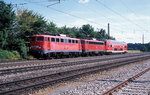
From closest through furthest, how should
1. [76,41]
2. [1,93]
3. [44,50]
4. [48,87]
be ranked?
[1,93] → [48,87] → [44,50] → [76,41]

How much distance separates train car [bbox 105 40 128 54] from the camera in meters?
62.1

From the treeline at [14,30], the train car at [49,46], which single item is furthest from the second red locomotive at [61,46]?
the treeline at [14,30]

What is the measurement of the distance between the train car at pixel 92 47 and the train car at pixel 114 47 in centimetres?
271

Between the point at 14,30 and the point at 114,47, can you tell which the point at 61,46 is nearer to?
the point at 14,30

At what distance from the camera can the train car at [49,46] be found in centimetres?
3456

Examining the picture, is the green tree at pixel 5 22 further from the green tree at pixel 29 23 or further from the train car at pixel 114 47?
the train car at pixel 114 47

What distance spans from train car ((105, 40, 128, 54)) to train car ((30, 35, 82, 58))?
21.2m

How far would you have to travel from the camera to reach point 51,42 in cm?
3584

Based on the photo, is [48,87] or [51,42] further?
[51,42]

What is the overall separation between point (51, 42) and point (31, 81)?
20.8 metres

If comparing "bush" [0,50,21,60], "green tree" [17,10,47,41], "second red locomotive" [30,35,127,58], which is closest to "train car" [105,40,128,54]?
"second red locomotive" [30,35,127,58]

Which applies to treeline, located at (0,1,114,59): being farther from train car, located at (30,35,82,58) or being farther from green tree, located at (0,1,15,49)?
train car, located at (30,35,82,58)

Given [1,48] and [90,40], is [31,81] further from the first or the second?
[90,40]

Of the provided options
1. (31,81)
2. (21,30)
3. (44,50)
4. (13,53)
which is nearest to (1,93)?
(31,81)
